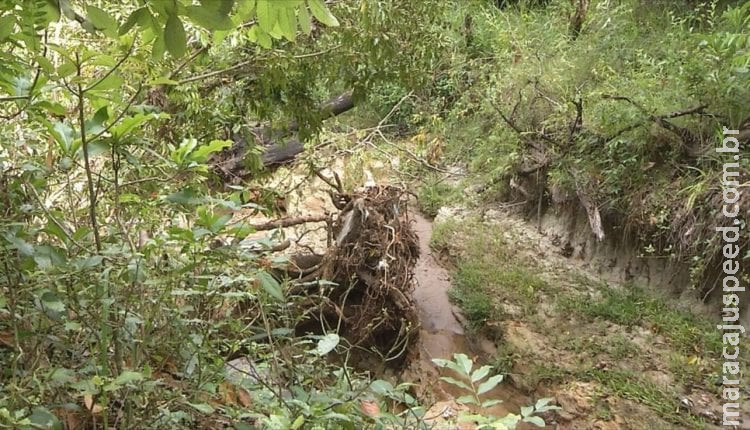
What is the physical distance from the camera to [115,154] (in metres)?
1.32

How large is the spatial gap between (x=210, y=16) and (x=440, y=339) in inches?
133

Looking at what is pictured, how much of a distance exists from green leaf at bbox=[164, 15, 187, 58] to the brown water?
2.58 metres

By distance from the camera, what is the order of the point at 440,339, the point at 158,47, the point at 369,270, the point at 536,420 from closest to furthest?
the point at 158,47
the point at 536,420
the point at 369,270
the point at 440,339

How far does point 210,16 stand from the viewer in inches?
28.5

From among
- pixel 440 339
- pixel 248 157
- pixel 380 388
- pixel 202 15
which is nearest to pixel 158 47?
pixel 202 15

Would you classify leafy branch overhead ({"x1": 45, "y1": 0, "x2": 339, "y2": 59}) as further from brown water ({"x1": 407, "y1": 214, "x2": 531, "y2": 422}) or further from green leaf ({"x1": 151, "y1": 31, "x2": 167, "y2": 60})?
brown water ({"x1": 407, "y1": 214, "x2": 531, "y2": 422})

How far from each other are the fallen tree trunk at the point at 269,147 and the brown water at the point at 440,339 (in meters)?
1.38

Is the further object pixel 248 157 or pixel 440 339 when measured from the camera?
pixel 440 339

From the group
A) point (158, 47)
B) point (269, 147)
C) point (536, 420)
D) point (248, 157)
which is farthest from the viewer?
point (269, 147)

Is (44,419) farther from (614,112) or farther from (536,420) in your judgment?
(614,112)

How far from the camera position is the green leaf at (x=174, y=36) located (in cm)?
76

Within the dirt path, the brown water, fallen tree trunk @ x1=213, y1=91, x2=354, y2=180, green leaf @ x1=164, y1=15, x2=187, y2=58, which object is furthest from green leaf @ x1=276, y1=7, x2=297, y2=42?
the dirt path

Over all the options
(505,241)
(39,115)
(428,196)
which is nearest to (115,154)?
(39,115)

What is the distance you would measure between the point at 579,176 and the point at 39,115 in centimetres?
361
